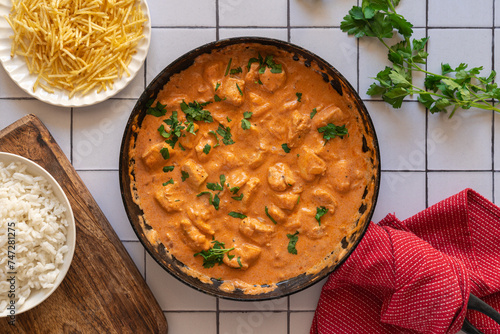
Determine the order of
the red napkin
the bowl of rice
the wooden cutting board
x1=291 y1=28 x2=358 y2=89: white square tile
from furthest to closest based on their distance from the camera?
x1=291 y1=28 x2=358 y2=89: white square tile
the wooden cutting board
the red napkin
the bowl of rice

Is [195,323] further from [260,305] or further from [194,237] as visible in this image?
[194,237]

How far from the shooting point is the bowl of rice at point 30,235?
7.49ft

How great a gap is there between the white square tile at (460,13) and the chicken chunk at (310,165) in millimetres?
1028

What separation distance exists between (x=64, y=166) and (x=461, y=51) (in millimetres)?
2260

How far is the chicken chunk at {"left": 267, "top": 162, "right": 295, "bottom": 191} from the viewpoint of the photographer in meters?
2.38

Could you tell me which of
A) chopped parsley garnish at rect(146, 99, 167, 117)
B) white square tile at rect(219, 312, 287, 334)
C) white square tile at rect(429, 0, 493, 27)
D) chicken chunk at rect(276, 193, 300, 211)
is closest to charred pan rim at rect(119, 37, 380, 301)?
chopped parsley garnish at rect(146, 99, 167, 117)

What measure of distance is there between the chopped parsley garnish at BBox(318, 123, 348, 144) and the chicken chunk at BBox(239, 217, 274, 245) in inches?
21.7

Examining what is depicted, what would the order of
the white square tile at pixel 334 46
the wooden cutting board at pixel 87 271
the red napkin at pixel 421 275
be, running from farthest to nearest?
the white square tile at pixel 334 46, the wooden cutting board at pixel 87 271, the red napkin at pixel 421 275

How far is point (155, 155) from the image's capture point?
241 cm

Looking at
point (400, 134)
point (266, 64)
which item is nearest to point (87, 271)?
point (266, 64)

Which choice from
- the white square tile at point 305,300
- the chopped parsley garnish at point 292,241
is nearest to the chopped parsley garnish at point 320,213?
the chopped parsley garnish at point 292,241

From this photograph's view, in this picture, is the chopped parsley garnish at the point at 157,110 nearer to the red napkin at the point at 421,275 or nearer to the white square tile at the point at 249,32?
the white square tile at the point at 249,32

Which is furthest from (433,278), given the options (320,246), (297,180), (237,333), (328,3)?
(328,3)

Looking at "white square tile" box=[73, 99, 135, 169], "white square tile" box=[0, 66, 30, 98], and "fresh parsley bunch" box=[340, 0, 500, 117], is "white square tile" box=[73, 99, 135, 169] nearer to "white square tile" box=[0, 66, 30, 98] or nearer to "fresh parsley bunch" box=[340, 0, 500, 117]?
"white square tile" box=[0, 66, 30, 98]
